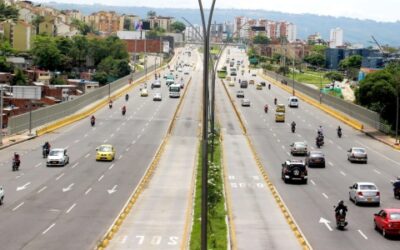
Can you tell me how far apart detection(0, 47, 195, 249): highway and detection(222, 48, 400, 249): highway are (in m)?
8.16

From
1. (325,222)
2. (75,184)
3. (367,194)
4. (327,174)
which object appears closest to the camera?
(325,222)

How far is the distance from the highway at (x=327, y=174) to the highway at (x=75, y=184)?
8.16 meters

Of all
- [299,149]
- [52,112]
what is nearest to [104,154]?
[299,149]

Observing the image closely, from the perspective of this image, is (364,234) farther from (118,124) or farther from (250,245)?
(118,124)

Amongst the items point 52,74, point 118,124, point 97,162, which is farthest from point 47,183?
point 52,74

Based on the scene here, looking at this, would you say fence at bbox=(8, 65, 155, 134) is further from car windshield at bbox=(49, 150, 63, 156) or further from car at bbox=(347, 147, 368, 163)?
car at bbox=(347, 147, 368, 163)

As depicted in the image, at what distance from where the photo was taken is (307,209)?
37.8 meters

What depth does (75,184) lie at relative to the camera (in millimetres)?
45688

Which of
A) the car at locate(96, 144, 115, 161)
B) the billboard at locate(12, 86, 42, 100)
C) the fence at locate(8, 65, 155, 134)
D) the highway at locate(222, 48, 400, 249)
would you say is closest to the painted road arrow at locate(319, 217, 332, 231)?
the highway at locate(222, 48, 400, 249)

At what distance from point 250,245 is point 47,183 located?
19440mm

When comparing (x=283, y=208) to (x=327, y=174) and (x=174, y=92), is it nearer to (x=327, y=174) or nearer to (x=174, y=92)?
(x=327, y=174)

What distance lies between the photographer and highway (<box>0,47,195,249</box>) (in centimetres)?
3119

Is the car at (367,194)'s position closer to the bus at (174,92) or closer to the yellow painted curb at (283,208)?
the yellow painted curb at (283,208)

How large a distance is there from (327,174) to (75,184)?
51.5 ft
